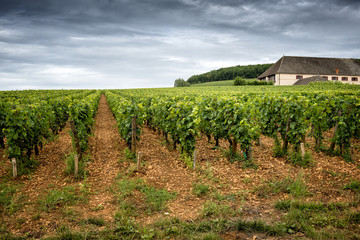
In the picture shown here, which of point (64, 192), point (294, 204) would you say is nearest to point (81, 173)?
point (64, 192)

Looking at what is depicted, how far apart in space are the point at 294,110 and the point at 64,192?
7.80 m

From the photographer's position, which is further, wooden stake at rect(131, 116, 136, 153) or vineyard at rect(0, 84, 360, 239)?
wooden stake at rect(131, 116, 136, 153)

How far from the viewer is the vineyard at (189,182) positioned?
4.24m

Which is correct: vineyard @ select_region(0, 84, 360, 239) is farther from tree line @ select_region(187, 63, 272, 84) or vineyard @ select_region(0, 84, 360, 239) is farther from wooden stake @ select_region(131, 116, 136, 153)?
tree line @ select_region(187, 63, 272, 84)

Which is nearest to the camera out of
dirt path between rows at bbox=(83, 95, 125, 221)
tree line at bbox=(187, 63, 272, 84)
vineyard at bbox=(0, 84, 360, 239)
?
vineyard at bbox=(0, 84, 360, 239)

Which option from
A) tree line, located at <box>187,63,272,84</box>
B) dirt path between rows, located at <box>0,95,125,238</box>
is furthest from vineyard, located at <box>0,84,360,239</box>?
tree line, located at <box>187,63,272,84</box>

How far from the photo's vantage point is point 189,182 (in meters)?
6.39

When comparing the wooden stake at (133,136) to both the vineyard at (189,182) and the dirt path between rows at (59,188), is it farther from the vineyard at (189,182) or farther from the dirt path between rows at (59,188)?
the dirt path between rows at (59,188)

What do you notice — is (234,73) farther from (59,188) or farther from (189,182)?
(59,188)

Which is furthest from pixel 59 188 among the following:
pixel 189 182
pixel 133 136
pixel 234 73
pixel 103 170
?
pixel 234 73

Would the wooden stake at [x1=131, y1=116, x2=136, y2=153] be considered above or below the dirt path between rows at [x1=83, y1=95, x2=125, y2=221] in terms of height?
above

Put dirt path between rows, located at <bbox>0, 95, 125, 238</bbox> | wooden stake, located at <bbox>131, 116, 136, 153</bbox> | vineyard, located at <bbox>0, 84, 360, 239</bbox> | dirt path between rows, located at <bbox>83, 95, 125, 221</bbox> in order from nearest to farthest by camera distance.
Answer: vineyard, located at <bbox>0, 84, 360, 239</bbox>
dirt path between rows, located at <bbox>0, 95, 125, 238</bbox>
dirt path between rows, located at <bbox>83, 95, 125, 221</bbox>
wooden stake, located at <bbox>131, 116, 136, 153</bbox>

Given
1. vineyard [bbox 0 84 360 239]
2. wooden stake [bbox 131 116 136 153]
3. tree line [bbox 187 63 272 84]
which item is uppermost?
tree line [bbox 187 63 272 84]

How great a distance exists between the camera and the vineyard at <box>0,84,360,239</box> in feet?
13.9
